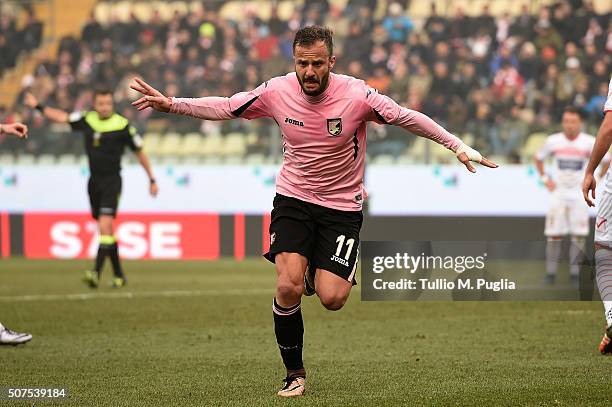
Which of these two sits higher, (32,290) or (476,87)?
(476,87)

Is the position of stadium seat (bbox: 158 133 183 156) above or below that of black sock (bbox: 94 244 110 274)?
above

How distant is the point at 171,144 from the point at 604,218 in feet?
46.5

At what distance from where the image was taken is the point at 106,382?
7.50m

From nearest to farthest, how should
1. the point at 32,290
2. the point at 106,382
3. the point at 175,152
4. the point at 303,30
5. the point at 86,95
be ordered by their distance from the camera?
the point at 303,30, the point at 106,382, the point at 32,290, the point at 175,152, the point at 86,95

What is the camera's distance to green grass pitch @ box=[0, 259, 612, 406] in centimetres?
702

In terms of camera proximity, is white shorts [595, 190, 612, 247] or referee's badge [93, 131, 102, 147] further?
referee's badge [93, 131, 102, 147]

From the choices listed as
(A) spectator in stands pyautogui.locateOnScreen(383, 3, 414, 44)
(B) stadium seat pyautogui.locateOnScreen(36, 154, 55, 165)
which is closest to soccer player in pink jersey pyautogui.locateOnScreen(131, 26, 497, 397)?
(B) stadium seat pyautogui.locateOnScreen(36, 154, 55, 165)

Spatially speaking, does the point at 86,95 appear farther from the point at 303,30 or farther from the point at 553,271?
the point at 303,30

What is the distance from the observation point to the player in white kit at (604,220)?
7.21 meters

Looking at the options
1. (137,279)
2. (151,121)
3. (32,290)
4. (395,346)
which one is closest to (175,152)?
(151,121)

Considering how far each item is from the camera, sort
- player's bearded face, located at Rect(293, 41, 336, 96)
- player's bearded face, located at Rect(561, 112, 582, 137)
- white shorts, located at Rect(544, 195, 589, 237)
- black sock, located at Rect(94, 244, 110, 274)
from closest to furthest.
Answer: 1. player's bearded face, located at Rect(293, 41, 336, 96)
2. black sock, located at Rect(94, 244, 110, 274)
3. player's bearded face, located at Rect(561, 112, 582, 137)
4. white shorts, located at Rect(544, 195, 589, 237)

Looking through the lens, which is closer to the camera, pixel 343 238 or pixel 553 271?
pixel 343 238

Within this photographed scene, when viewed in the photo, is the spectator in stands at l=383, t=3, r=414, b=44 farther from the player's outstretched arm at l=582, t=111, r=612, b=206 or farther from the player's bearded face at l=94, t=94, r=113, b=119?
the player's outstretched arm at l=582, t=111, r=612, b=206

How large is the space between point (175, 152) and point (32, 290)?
6.79 m
